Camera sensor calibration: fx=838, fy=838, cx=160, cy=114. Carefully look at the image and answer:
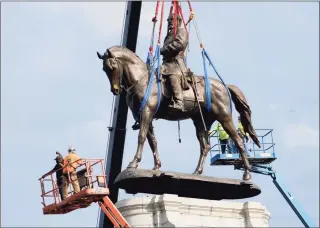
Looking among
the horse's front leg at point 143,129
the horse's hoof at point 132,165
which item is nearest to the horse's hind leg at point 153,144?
the horse's front leg at point 143,129

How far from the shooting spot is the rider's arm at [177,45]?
22489 mm

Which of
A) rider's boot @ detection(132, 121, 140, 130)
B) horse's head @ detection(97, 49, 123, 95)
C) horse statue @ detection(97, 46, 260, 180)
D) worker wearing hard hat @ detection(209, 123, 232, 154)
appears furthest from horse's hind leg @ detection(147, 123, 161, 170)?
worker wearing hard hat @ detection(209, 123, 232, 154)

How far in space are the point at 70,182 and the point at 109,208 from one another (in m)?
1.38

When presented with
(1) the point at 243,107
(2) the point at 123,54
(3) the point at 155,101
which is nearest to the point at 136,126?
(3) the point at 155,101

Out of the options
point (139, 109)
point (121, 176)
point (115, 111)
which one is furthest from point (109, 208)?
point (115, 111)

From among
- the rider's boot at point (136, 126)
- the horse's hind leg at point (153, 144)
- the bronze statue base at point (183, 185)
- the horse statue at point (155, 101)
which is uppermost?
the horse statue at point (155, 101)

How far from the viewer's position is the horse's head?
21.7 m

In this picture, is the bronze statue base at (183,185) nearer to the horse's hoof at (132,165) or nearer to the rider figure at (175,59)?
the horse's hoof at (132,165)

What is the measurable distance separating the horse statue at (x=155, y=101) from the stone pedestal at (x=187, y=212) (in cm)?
122

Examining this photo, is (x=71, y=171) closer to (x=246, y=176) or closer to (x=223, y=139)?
(x=246, y=176)

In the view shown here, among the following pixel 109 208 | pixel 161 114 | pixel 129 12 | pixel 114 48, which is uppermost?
pixel 129 12

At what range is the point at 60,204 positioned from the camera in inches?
867

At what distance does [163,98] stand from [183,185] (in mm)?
2330

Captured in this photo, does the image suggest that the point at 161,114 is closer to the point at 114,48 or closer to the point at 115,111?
the point at 114,48
